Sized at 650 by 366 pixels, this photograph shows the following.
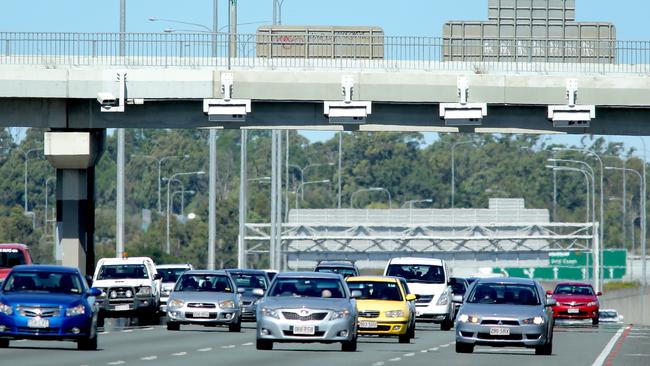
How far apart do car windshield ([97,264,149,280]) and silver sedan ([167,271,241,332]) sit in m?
7.83

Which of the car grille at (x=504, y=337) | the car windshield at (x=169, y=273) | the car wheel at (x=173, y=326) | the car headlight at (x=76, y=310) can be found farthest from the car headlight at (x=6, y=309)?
the car windshield at (x=169, y=273)

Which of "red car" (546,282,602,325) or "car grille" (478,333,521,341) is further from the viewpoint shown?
"red car" (546,282,602,325)

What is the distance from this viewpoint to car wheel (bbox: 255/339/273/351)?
3219 centimetres

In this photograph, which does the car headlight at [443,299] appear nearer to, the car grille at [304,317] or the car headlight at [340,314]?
the car headlight at [340,314]

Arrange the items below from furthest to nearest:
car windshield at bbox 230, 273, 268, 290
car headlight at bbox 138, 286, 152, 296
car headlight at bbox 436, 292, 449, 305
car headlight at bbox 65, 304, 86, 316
→ car windshield at bbox 230, 273, 268, 290 < car headlight at bbox 138, 286, 152, 296 < car headlight at bbox 436, 292, 449, 305 < car headlight at bbox 65, 304, 86, 316

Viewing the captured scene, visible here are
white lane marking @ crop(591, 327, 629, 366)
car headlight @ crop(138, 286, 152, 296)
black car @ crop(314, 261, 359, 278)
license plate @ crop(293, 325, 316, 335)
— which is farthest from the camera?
black car @ crop(314, 261, 359, 278)

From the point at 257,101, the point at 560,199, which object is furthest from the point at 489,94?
the point at 560,199

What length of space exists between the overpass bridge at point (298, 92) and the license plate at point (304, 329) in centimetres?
1801

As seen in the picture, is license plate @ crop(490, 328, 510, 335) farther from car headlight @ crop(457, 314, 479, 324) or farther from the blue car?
the blue car

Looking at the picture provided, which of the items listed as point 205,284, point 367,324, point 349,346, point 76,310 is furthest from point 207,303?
point 76,310

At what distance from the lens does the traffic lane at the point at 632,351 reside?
3155 centimetres

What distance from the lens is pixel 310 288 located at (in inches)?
1294

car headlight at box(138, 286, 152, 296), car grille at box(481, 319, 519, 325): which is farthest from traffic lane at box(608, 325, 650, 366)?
car headlight at box(138, 286, 152, 296)

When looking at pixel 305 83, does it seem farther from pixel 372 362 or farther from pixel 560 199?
pixel 560 199
